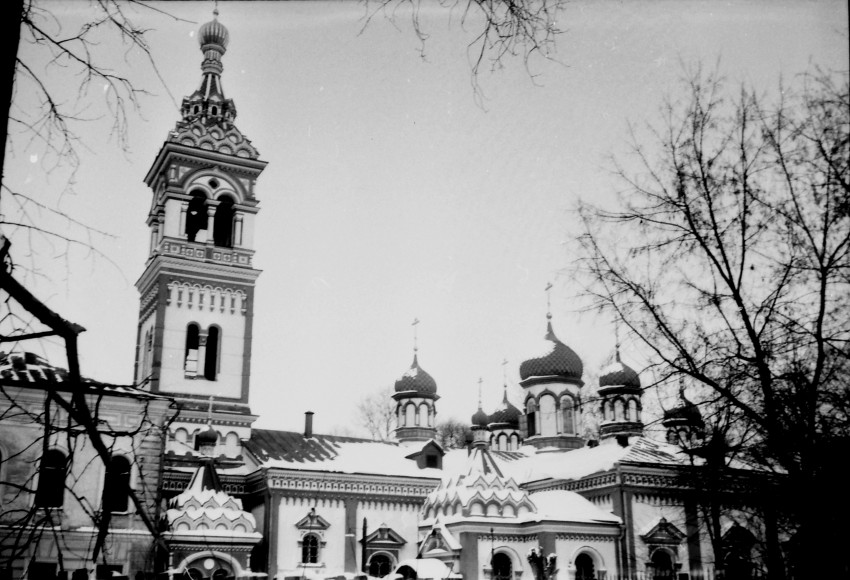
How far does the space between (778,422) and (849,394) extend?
2.91 feet

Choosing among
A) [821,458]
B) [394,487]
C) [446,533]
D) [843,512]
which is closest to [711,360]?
[821,458]

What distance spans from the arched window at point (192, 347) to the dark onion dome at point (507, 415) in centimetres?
2054

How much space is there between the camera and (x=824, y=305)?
294 inches

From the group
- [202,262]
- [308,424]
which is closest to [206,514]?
[308,424]

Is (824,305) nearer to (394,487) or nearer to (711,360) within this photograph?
(711,360)

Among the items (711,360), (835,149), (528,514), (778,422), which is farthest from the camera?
(528,514)

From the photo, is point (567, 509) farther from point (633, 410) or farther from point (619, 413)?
point (633, 410)

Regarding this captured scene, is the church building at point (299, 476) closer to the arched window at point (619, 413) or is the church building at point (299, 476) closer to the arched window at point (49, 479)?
the arched window at point (619, 413)

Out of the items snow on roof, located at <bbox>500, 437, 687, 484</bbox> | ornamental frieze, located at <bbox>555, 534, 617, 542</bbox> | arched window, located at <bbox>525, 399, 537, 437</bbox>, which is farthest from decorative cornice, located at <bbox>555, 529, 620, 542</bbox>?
arched window, located at <bbox>525, 399, 537, 437</bbox>

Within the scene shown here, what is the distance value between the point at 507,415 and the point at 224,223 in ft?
→ 68.3

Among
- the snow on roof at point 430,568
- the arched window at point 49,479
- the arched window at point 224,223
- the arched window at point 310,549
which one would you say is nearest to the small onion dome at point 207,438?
the arched window at point 310,549

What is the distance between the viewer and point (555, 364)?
40219 millimetres

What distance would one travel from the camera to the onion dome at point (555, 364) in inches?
1583

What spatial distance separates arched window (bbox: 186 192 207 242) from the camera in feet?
112
